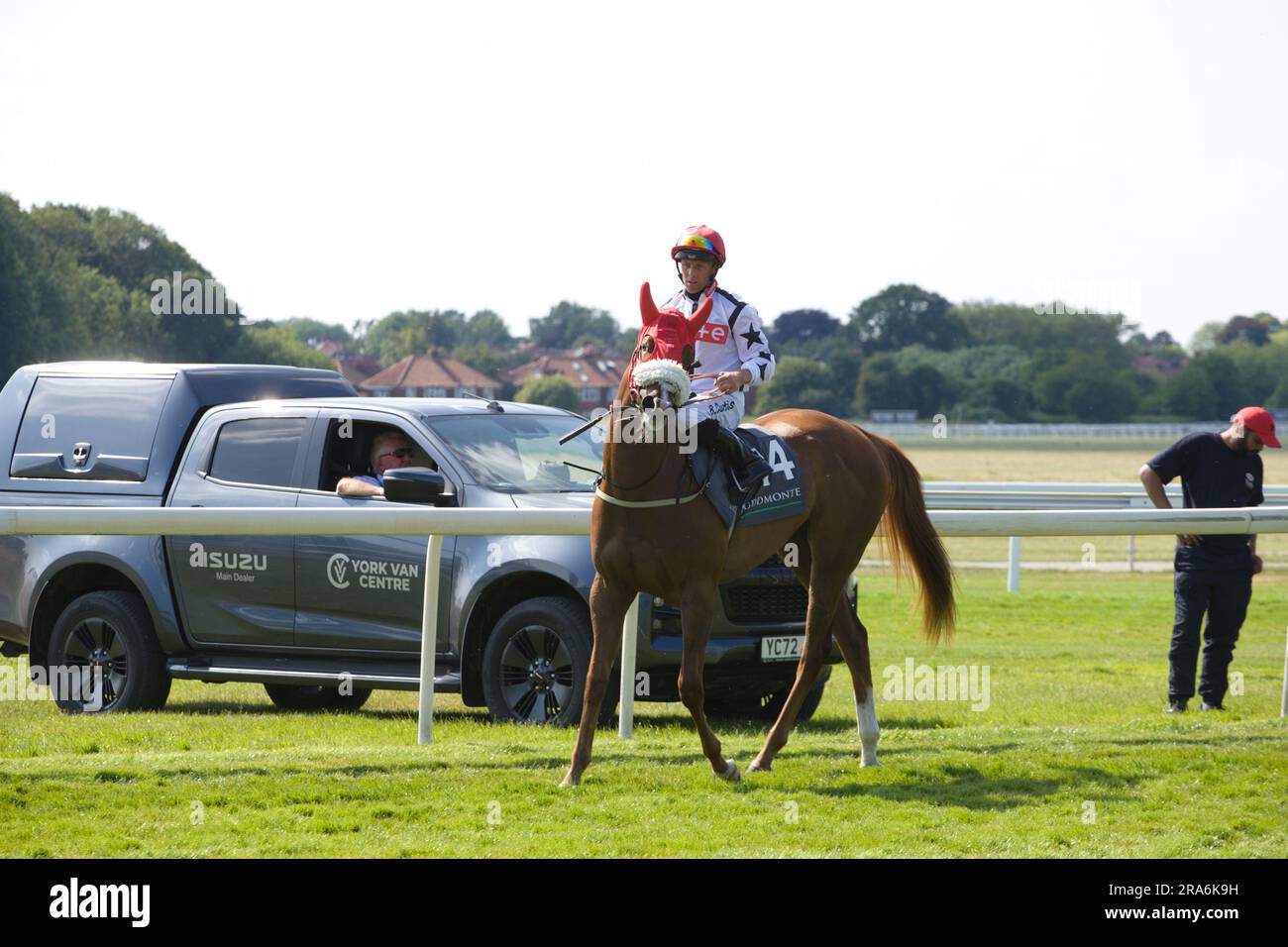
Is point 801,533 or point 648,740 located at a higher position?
point 801,533

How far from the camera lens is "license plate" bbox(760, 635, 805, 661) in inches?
359

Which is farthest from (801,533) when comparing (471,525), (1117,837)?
(1117,837)

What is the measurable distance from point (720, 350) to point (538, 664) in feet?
7.86

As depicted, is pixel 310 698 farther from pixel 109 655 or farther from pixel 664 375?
pixel 664 375

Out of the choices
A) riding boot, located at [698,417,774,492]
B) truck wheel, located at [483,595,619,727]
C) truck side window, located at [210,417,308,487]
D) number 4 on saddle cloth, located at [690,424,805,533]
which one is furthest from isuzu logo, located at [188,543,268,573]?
riding boot, located at [698,417,774,492]

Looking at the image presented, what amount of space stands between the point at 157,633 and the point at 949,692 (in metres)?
5.20

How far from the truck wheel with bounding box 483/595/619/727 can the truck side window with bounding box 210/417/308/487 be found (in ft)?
6.21

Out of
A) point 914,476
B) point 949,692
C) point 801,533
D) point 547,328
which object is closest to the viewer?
point 801,533
